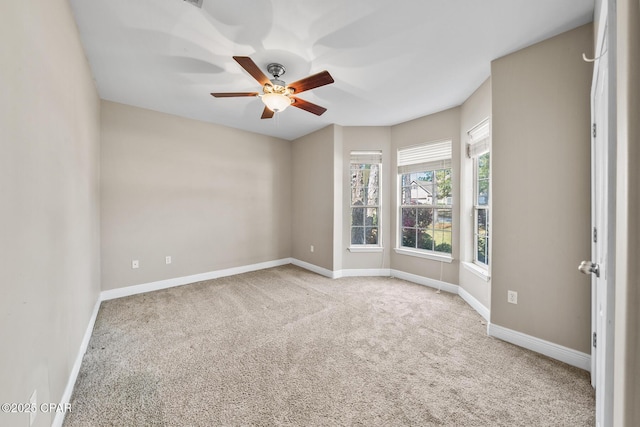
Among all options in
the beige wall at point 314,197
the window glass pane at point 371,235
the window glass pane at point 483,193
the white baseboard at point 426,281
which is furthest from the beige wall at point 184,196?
the window glass pane at point 483,193

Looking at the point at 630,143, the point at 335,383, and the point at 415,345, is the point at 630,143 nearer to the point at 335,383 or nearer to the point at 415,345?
the point at 335,383

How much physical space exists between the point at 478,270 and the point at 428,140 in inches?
76.9

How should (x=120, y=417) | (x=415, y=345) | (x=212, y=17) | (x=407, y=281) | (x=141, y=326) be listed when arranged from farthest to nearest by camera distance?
(x=407, y=281) < (x=141, y=326) < (x=415, y=345) < (x=212, y=17) < (x=120, y=417)

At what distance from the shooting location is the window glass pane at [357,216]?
4.38m

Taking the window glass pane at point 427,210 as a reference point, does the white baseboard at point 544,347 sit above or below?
below

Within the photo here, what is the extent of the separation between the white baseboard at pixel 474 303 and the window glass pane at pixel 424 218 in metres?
1.01

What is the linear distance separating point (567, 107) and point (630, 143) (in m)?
2.02

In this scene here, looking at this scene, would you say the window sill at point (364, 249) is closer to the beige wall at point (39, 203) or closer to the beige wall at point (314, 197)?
the beige wall at point (314, 197)

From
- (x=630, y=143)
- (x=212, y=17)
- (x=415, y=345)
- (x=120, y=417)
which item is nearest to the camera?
(x=630, y=143)

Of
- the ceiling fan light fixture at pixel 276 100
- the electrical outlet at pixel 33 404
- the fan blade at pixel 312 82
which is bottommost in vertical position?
the electrical outlet at pixel 33 404

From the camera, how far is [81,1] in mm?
1678

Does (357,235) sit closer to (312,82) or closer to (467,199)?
(467,199)

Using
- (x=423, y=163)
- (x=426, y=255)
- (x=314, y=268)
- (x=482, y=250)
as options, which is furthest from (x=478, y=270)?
(x=314, y=268)

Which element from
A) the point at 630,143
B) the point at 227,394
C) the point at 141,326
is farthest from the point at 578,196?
the point at 141,326
